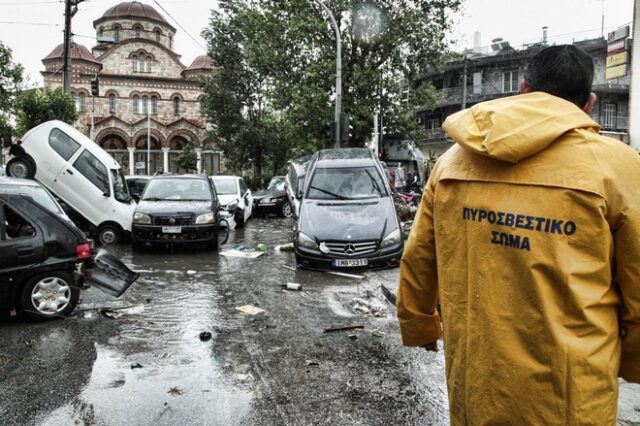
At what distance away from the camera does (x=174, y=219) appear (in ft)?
37.1

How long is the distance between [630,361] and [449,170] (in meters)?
0.88

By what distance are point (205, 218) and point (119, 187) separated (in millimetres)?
2826

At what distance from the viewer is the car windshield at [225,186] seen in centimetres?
1717

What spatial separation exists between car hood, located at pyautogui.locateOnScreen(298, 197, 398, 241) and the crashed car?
3972 mm

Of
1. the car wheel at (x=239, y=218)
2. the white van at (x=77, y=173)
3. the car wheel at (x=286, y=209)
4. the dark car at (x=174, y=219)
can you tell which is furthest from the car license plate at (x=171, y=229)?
the car wheel at (x=286, y=209)

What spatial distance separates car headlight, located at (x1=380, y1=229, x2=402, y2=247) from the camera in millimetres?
9070

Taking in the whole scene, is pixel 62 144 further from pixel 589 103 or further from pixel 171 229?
pixel 589 103

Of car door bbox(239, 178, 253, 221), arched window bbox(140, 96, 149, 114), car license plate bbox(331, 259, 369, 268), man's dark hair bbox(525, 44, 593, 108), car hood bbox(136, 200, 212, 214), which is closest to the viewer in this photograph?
man's dark hair bbox(525, 44, 593, 108)

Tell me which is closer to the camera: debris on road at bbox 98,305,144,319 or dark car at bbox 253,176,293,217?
debris on road at bbox 98,305,144,319

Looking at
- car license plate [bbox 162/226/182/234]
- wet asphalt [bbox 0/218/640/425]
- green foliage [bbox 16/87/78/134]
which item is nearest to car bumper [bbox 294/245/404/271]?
wet asphalt [bbox 0/218/640/425]

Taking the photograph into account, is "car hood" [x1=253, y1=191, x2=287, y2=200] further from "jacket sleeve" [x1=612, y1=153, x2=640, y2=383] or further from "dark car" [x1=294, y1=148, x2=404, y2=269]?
"jacket sleeve" [x1=612, y1=153, x2=640, y2=383]

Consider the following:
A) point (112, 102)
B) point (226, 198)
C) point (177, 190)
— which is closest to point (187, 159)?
point (112, 102)

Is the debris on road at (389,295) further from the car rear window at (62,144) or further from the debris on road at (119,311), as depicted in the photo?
the car rear window at (62,144)

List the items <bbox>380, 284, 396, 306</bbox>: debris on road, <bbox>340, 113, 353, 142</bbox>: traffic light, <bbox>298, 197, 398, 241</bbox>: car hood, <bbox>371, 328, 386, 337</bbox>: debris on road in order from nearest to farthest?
<bbox>371, 328, 386, 337</bbox>: debris on road
<bbox>380, 284, 396, 306</bbox>: debris on road
<bbox>298, 197, 398, 241</bbox>: car hood
<bbox>340, 113, 353, 142</bbox>: traffic light
